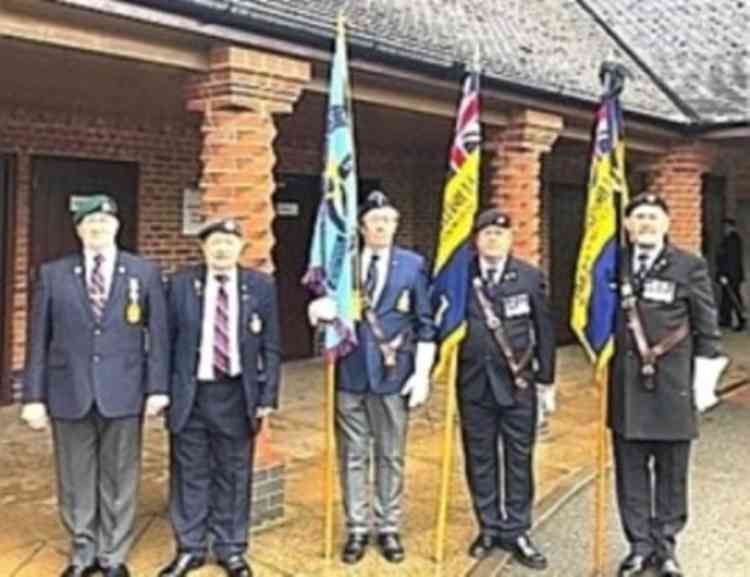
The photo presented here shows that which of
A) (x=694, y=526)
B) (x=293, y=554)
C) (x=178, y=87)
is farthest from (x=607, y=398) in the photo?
(x=178, y=87)

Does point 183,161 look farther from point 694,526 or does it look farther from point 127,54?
point 694,526

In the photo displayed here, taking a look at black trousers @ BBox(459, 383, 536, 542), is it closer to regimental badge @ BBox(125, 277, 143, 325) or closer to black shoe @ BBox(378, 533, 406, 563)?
black shoe @ BBox(378, 533, 406, 563)

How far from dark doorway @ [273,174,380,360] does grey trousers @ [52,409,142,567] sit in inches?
249

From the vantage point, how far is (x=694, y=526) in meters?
5.47

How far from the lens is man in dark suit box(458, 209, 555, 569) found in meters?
4.72

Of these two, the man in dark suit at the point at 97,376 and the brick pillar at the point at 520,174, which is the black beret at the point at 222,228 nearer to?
the man in dark suit at the point at 97,376

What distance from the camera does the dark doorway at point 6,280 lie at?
26.3 feet

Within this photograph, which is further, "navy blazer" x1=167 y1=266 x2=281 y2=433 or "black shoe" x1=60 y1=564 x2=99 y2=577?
"navy blazer" x1=167 y1=266 x2=281 y2=433

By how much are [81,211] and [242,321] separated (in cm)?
86

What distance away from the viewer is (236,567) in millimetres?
4457

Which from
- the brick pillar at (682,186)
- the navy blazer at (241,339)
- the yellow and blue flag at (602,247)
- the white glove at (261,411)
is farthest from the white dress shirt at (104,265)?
the brick pillar at (682,186)

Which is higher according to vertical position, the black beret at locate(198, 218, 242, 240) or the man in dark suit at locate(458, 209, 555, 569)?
the black beret at locate(198, 218, 242, 240)

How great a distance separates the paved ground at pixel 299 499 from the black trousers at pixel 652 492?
39 centimetres

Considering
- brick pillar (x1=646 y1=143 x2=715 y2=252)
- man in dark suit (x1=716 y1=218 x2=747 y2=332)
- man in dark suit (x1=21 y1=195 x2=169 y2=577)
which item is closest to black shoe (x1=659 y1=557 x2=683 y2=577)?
man in dark suit (x1=21 y1=195 x2=169 y2=577)
